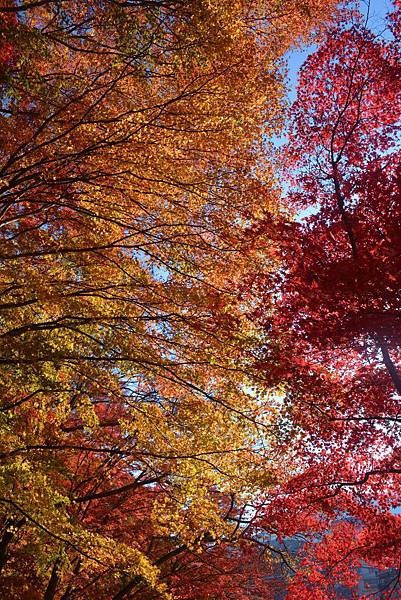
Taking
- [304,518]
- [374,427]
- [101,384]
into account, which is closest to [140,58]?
[101,384]

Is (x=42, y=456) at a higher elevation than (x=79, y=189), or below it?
below

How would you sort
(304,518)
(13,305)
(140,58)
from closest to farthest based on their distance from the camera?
(140,58), (13,305), (304,518)

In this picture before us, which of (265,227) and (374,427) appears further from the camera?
(374,427)

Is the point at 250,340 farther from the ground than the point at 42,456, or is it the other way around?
the point at 250,340

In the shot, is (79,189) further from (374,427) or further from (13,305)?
(374,427)

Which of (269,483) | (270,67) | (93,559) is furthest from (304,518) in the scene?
(270,67)

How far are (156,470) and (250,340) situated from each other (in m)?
2.29

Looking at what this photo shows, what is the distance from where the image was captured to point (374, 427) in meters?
7.14

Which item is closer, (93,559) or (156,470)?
(93,559)

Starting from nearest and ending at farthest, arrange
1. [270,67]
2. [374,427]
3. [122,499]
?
[270,67] < [374,427] < [122,499]

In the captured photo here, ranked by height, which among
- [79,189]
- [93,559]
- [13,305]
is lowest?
[93,559]

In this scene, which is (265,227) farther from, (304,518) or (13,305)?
(304,518)

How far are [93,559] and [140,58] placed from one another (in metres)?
5.90

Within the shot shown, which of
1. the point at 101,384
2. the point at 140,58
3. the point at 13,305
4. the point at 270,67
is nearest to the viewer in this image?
the point at 140,58
